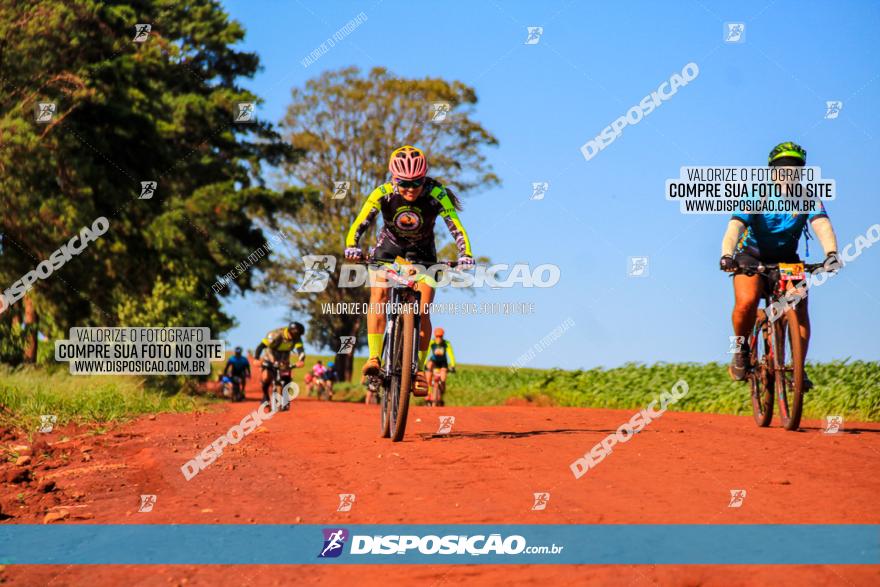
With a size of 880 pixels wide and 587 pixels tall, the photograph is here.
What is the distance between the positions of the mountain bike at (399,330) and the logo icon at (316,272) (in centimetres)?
2784

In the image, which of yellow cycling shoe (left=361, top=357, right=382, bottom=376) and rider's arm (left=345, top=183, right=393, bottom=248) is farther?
rider's arm (left=345, top=183, right=393, bottom=248)

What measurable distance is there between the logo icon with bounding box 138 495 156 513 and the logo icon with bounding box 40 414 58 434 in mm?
5764

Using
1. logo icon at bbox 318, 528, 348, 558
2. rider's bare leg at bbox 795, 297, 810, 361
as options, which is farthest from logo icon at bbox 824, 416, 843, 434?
logo icon at bbox 318, 528, 348, 558

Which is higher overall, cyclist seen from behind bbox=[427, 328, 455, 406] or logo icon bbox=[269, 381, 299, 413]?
cyclist seen from behind bbox=[427, 328, 455, 406]

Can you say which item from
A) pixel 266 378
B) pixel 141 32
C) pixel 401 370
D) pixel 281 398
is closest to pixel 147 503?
pixel 401 370

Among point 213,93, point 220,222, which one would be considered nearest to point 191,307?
point 220,222

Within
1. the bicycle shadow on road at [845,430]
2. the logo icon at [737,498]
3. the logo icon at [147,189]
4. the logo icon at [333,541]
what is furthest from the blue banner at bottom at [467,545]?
the logo icon at [147,189]

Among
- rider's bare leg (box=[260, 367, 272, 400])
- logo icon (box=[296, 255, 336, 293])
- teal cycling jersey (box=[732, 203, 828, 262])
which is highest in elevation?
logo icon (box=[296, 255, 336, 293])

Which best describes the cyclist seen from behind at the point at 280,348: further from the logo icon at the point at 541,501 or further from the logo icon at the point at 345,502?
the logo icon at the point at 541,501

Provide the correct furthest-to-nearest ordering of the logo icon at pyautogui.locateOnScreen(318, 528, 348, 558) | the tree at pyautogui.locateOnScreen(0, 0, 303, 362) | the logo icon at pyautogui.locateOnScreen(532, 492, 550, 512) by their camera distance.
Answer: the tree at pyautogui.locateOnScreen(0, 0, 303, 362)
the logo icon at pyautogui.locateOnScreen(532, 492, 550, 512)
the logo icon at pyautogui.locateOnScreen(318, 528, 348, 558)

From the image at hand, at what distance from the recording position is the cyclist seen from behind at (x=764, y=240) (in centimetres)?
1014

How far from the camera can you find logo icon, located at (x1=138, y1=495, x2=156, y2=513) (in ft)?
23.1

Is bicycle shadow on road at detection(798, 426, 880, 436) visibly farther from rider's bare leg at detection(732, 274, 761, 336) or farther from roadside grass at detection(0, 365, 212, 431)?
roadside grass at detection(0, 365, 212, 431)

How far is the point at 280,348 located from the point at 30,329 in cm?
814
